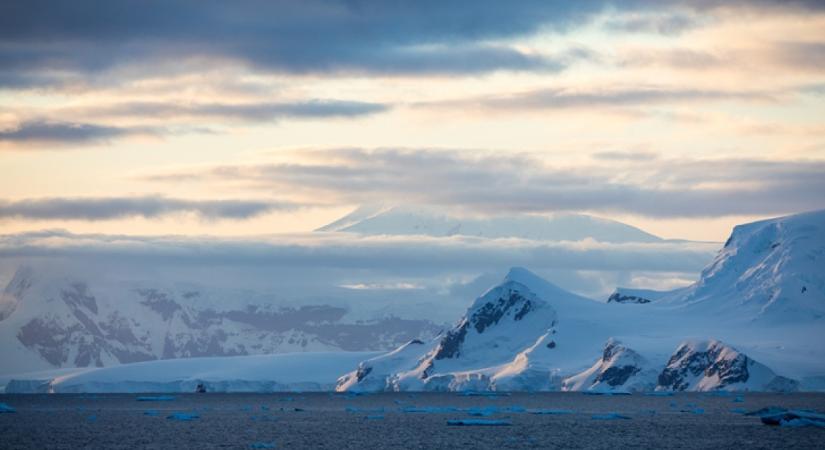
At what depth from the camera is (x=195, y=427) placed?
191 m

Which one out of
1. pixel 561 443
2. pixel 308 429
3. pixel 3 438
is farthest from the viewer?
pixel 308 429

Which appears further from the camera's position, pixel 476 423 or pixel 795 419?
pixel 476 423

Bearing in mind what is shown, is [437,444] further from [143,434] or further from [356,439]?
[143,434]

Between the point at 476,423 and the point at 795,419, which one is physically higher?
the point at 795,419

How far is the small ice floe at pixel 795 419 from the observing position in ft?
546

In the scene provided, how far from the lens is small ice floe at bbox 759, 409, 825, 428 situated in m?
166

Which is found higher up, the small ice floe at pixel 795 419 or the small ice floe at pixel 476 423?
the small ice floe at pixel 795 419

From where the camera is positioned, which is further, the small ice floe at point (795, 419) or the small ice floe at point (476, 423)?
the small ice floe at point (476, 423)

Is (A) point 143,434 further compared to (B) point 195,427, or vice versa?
(B) point 195,427

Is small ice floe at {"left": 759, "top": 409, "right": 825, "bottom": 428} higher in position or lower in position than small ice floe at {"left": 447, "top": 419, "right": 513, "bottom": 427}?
higher

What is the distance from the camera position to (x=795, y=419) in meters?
173

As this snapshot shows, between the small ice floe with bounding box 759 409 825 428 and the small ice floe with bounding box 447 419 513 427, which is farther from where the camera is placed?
the small ice floe with bounding box 447 419 513 427

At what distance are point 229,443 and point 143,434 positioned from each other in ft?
79.3

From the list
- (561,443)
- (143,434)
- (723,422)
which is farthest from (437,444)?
(723,422)
